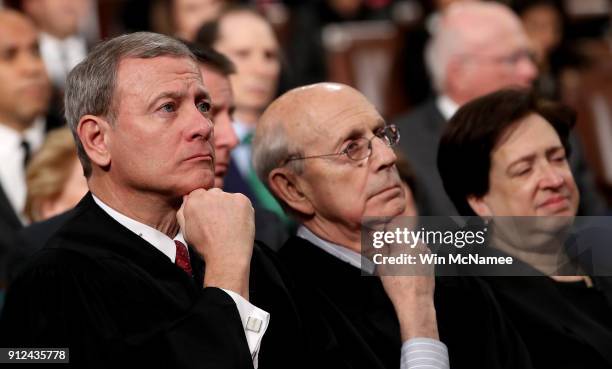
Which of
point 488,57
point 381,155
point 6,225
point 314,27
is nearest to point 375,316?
point 381,155

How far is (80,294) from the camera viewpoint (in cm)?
189

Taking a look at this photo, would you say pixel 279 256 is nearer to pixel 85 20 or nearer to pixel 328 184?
pixel 328 184

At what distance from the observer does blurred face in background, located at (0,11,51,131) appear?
4359 mm

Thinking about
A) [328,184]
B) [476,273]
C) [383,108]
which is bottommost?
[476,273]

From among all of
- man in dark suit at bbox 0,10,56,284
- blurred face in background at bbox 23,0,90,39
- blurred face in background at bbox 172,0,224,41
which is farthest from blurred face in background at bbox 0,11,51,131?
blurred face in background at bbox 23,0,90,39

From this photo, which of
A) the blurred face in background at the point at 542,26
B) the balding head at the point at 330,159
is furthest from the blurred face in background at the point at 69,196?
the blurred face in background at the point at 542,26

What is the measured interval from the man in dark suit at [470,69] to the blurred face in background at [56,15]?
6.76 feet

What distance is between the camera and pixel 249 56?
13.5ft

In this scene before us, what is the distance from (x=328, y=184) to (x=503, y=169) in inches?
19.3

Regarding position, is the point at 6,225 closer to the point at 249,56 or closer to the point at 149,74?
the point at 249,56

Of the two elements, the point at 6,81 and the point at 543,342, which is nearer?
the point at 543,342

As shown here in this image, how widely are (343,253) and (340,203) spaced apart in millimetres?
119

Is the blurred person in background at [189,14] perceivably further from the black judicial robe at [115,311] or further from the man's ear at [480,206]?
the black judicial robe at [115,311]

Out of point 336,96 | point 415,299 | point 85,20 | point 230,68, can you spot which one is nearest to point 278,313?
point 415,299
